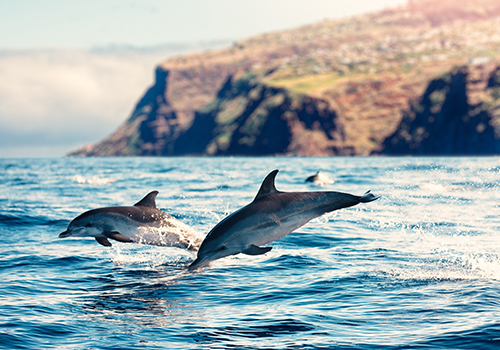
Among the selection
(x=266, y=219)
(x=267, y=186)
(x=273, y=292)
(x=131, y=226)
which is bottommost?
(x=273, y=292)

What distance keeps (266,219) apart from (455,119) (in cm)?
17815

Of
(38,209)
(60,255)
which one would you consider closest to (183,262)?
(60,255)

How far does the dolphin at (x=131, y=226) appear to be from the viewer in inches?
455

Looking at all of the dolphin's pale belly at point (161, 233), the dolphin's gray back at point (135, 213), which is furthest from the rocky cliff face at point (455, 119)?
the dolphin's gray back at point (135, 213)

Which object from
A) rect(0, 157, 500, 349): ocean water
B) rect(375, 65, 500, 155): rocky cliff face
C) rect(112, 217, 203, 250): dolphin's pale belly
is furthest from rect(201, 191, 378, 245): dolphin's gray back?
rect(375, 65, 500, 155): rocky cliff face

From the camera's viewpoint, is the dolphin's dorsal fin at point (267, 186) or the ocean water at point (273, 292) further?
the dolphin's dorsal fin at point (267, 186)

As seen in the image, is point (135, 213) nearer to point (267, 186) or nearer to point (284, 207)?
point (267, 186)

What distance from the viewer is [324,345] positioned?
729 centimetres

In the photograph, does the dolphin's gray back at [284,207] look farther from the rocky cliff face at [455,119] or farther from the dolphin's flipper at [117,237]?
the rocky cliff face at [455,119]

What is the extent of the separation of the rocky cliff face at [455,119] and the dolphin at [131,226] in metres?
155

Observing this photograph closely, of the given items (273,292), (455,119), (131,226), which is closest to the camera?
(273,292)

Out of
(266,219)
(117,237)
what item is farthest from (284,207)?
(117,237)

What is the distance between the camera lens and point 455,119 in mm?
173625

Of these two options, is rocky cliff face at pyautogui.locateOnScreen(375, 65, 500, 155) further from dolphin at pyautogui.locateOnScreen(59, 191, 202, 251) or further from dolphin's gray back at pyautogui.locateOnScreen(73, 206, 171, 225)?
dolphin's gray back at pyautogui.locateOnScreen(73, 206, 171, 225)
